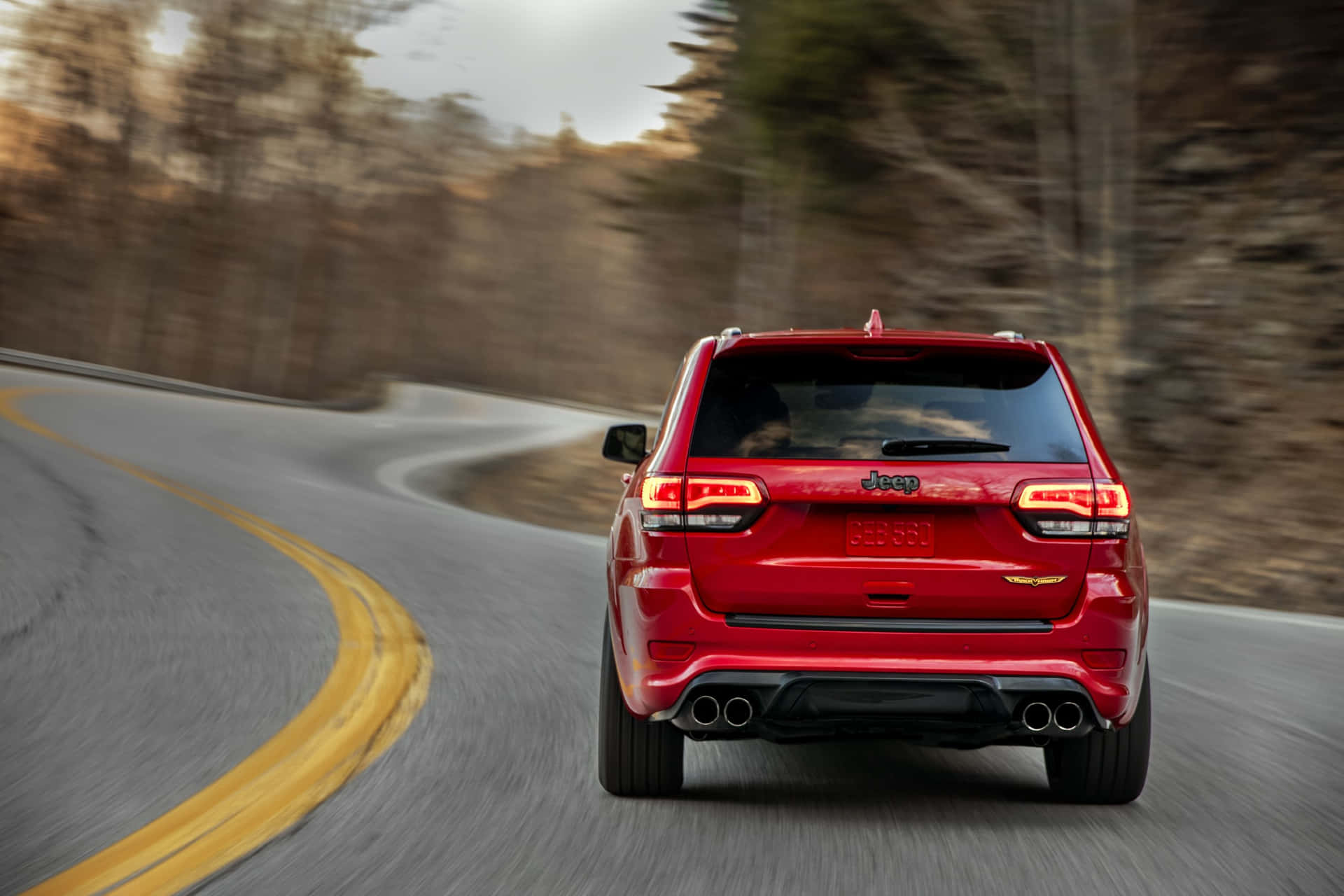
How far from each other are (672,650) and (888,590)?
2.27ft

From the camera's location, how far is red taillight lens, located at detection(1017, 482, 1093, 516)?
4.45 m

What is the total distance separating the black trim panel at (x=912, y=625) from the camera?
4.41 meters

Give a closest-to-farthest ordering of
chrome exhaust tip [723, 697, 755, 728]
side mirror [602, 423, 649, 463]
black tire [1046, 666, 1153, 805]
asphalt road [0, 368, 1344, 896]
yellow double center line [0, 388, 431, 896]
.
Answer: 1. yellow double center line [0, 388, 431, 896]
2. asphalt road [0, 368, 1344, 896]
3. chrome exhaust tip [723, 697, 755, 728]
4. black tire [1046, 666, 1153, 805]
5. side mirror [602, 423, 649, 463]

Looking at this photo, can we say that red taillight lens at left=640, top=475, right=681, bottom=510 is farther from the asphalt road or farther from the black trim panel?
the asphalt road

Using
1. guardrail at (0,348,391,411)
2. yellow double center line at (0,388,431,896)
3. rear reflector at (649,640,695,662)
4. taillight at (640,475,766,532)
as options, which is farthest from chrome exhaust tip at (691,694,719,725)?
guardrail at (0,348,391,411)

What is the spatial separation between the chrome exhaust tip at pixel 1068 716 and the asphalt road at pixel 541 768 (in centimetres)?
34

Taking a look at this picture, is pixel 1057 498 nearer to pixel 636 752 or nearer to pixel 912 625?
pixel 912 625

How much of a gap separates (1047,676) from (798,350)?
1295 millimetres

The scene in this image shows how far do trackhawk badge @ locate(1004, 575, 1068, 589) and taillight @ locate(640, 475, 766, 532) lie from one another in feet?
2.58

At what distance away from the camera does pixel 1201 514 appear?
14969 millimetres

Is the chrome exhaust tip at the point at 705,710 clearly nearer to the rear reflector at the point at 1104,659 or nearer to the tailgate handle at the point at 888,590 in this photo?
the tailgate handle at the point at 888,590

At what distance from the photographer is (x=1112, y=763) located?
4.83 m

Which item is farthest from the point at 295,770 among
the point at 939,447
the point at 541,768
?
the point at 939,447

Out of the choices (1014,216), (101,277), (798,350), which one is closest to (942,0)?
(1014,216)
